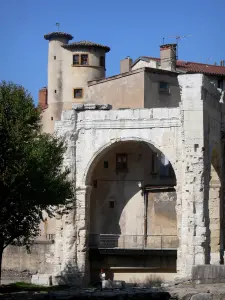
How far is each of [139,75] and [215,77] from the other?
1234cm

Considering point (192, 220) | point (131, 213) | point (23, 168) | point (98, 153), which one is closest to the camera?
point (23, 168)

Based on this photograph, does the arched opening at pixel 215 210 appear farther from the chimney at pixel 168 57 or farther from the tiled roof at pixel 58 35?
the tiled roof at pixel 58 35

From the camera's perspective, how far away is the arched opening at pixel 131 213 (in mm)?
45250

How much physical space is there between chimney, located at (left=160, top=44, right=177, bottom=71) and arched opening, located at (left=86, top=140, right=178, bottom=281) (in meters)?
9.19

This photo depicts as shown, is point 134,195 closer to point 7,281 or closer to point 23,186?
point 7,281

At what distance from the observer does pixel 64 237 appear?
147ft

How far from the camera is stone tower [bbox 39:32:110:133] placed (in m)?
59.9

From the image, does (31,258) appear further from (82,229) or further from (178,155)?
(178,155)

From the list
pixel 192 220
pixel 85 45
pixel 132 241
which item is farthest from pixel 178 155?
pixel 85 45

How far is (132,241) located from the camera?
4644 cm

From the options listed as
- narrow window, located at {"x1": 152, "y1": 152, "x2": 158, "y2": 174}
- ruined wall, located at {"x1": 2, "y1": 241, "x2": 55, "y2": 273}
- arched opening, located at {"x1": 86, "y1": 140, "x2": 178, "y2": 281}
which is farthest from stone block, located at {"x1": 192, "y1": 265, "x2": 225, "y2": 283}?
narrow window, located at {"x1": 152, "y1": 152, "x2": 158, "y2": 174}

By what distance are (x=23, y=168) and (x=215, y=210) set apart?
14.8 m

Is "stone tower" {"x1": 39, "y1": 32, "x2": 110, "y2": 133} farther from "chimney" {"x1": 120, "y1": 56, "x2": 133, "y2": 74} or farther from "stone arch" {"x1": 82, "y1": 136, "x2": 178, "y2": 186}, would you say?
"stone arch" {"x1": 82, "y1": 136, "x2": 178, "y2": 186}

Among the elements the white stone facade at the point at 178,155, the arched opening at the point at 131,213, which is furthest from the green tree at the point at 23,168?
the arched opening at the point at 131,213
